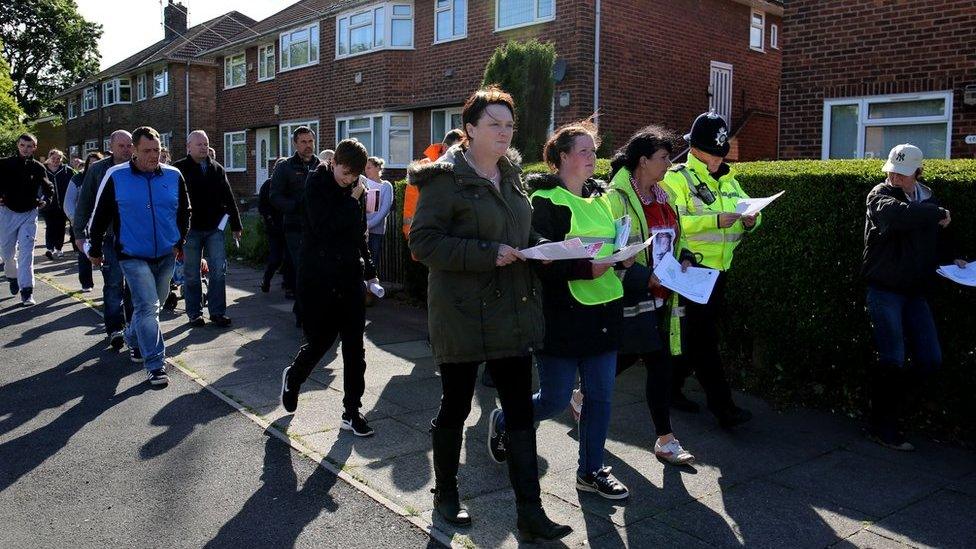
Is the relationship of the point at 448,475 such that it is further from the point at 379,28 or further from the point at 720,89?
Answer: the point at 379,28

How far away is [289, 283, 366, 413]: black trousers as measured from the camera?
5336 millimetres

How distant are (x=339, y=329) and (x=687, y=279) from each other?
88.5 inches

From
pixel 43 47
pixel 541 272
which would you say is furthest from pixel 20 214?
pixel 43 47

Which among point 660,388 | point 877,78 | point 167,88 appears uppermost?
point 167,88

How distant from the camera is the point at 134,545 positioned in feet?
12.3

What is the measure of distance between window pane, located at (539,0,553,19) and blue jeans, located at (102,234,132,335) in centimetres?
1130

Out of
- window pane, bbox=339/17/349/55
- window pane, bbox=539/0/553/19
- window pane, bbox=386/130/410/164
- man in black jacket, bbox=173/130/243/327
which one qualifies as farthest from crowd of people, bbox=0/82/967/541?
window pane, bbox=339/17/349/55

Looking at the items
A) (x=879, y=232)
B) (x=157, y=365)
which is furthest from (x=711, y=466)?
(x=157, y=365)

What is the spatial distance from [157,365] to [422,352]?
233 centimetres

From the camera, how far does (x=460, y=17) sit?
64.4 ft

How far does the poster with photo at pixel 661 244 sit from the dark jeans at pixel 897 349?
1.41 meters

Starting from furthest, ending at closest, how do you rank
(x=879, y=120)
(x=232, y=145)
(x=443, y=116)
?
(x=232, y=145), (x=443, y=116), (x=879, y=120)

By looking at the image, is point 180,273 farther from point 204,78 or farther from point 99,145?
point 99,145

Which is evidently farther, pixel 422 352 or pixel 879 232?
pixel 422 352
